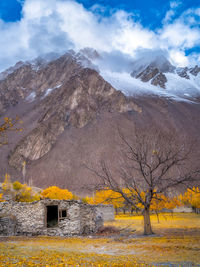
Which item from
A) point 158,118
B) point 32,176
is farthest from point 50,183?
point 158,118

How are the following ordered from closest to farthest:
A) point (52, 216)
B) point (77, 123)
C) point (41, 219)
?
1. point (41, 219)
2. point (52, 216)
3. point (77, 123)

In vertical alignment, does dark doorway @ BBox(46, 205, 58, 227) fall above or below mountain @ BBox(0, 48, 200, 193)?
below

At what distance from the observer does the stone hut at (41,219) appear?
2052cm

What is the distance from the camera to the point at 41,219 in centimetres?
2066

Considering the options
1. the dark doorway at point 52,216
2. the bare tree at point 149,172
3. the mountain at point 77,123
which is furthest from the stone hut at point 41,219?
the mountain at point 77,123

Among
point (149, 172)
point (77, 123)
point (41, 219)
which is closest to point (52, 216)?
point (41, 219)

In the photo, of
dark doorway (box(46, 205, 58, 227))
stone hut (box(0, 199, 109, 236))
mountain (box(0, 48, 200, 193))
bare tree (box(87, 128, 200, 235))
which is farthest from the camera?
mountain (box(0, 48, 200, 193))

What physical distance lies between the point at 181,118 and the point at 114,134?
Result: 41397 mm

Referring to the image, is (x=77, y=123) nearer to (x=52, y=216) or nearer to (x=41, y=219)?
(x=52, y=216)

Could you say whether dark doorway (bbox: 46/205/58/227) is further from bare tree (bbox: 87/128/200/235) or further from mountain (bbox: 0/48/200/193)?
mountain (bbox: 0/48/200/193)

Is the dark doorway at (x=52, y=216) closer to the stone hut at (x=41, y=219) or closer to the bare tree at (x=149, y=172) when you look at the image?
the stone hut at (x=41, y=219)

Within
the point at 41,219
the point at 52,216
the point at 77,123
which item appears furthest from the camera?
the point at 77,123

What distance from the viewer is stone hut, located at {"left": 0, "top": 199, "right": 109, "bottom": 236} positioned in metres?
20.5

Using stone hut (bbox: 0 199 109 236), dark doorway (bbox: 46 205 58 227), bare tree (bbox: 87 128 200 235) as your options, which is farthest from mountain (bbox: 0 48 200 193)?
bare tree (bbox: 87 128 200 235)
